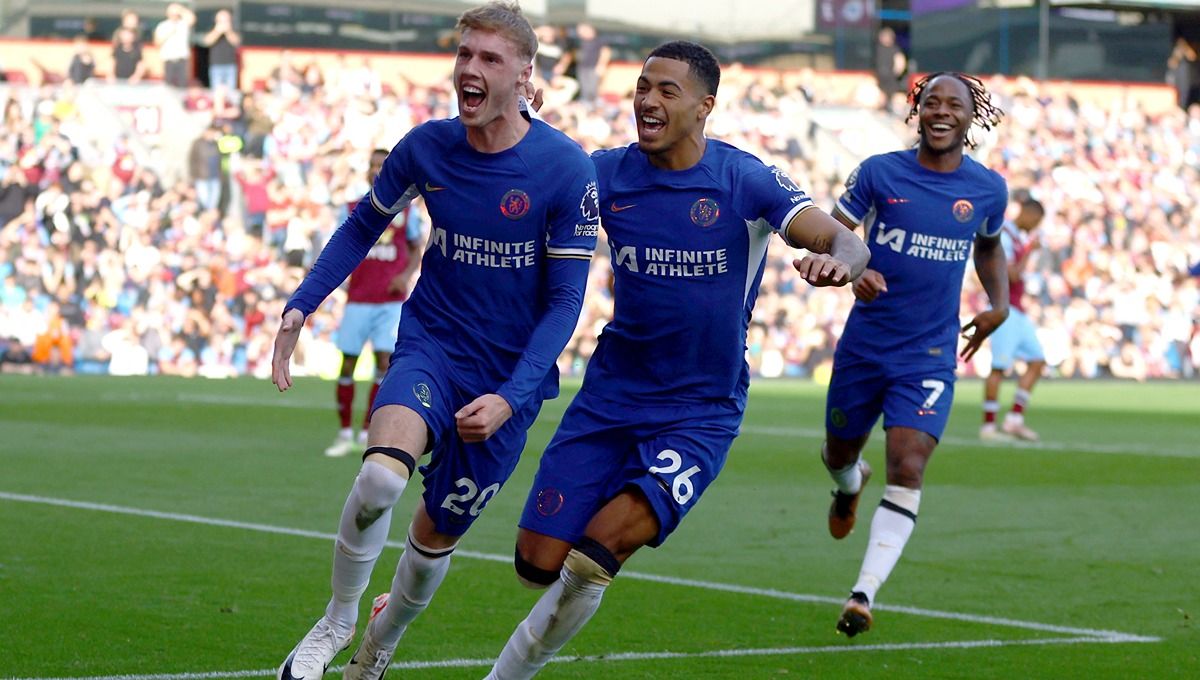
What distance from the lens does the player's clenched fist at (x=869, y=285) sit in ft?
24.7

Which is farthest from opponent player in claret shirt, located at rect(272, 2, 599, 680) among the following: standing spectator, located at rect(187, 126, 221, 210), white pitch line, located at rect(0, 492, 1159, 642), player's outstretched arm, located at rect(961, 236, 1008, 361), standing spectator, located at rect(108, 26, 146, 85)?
standing spectator, located at rect(108, 26, 146, 85)

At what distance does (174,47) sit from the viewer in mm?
33438

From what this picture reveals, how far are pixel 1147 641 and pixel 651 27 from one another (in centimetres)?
3257

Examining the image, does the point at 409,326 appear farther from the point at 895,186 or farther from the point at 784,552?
the point at 784,552

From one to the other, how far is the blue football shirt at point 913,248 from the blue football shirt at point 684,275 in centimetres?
271

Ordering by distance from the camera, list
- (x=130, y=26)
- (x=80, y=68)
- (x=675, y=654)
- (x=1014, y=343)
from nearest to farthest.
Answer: (x=675, y=654) < (x=1014, y=343) < (x=80, y=68) < (x=130, y=26)

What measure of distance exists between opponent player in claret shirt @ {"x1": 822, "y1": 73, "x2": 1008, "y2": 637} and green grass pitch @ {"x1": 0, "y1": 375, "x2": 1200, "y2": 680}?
874mm

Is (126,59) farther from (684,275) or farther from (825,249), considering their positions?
(825,249)

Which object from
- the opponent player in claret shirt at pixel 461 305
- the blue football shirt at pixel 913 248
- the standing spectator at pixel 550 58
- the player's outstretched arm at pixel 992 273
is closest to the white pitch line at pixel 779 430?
the player's outstretched arm at pixel 992 273

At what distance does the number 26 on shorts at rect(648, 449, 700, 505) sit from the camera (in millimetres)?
6273

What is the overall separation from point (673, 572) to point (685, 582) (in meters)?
0.38

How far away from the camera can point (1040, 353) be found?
793 inches

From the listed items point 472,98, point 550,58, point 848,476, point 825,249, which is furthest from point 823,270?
point 550,58

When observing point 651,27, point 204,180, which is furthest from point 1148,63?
point 204,180
